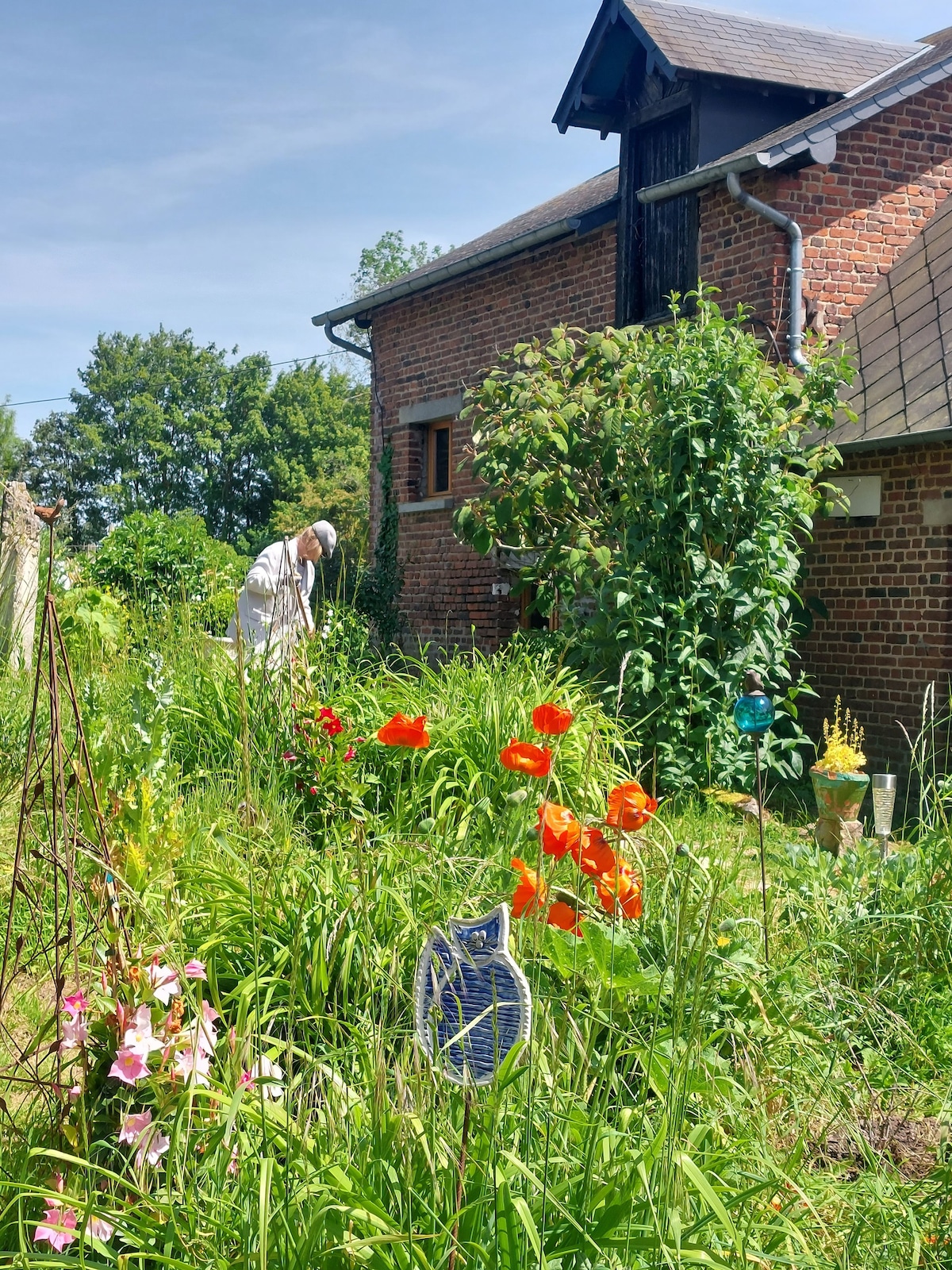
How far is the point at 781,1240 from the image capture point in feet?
6.76

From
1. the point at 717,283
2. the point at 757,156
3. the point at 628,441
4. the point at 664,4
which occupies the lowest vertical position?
the point at 628,441

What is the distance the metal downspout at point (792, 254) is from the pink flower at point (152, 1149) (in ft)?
26.1

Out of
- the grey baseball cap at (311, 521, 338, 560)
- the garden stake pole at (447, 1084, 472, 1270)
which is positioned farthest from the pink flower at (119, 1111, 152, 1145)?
the grey baseball cap at (311, 521, 338, 560)

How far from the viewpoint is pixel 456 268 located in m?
12.5

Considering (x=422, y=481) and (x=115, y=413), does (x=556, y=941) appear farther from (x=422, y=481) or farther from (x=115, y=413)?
(x=115, y=413)

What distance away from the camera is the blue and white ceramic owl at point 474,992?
6.61 feet

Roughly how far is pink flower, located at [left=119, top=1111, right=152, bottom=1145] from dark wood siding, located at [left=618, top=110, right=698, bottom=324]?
29.7ft

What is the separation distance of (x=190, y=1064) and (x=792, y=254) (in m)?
8.35

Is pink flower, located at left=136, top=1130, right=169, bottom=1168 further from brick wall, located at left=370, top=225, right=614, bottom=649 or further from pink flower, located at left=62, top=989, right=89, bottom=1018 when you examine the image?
brick wall, located at left=370, top=225, right=614, bottom=649

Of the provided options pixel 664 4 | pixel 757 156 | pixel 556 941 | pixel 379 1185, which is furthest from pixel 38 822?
pixel 664 4

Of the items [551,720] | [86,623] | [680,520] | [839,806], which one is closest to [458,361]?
[86,623]

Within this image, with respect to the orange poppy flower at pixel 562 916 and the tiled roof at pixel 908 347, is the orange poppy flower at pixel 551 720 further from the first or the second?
the tiled roof at pixel 908 347

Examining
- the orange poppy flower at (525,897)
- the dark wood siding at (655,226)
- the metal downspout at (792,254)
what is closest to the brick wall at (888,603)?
the metal downspout at (792,254)

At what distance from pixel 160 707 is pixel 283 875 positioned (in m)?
1.17
